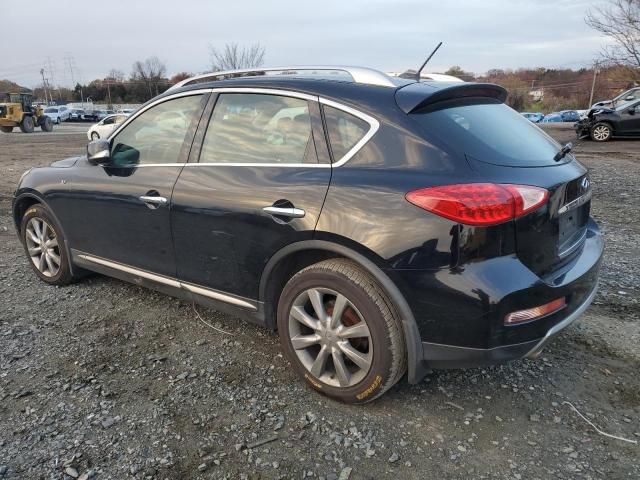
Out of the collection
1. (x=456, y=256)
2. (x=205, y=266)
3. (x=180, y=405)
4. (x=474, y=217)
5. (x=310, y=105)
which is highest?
(x=310, y=105)

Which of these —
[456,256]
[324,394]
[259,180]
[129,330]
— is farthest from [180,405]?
[456,256]

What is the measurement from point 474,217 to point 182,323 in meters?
2.39

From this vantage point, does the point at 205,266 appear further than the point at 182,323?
No

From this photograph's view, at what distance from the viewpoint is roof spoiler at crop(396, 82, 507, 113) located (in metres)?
2.49

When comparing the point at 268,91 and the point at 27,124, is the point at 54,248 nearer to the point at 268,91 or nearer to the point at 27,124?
the point at 268,91

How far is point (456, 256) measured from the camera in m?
2.21

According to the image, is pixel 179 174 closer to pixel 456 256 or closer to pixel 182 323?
pixel 182 323

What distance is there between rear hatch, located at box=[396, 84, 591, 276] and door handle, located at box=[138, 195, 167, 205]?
5.44 feet

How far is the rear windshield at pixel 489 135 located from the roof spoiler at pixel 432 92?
6 cm

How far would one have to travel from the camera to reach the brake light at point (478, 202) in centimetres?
219

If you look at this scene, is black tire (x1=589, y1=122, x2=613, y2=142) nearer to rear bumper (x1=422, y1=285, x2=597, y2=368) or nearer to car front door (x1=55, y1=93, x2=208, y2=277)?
rear bumper (x1=422, y1=285, x2=597, y2=368)

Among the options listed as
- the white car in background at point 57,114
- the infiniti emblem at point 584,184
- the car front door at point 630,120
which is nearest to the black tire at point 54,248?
the infiniti emblem at point 584,184

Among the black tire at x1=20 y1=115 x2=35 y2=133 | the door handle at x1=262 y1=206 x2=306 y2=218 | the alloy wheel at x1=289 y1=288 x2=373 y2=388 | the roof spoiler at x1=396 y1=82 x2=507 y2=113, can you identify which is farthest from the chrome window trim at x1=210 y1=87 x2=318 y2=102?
the black tire at x1=20 y1=115 x2=35 y2=133

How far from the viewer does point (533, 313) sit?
2287 millimetres
